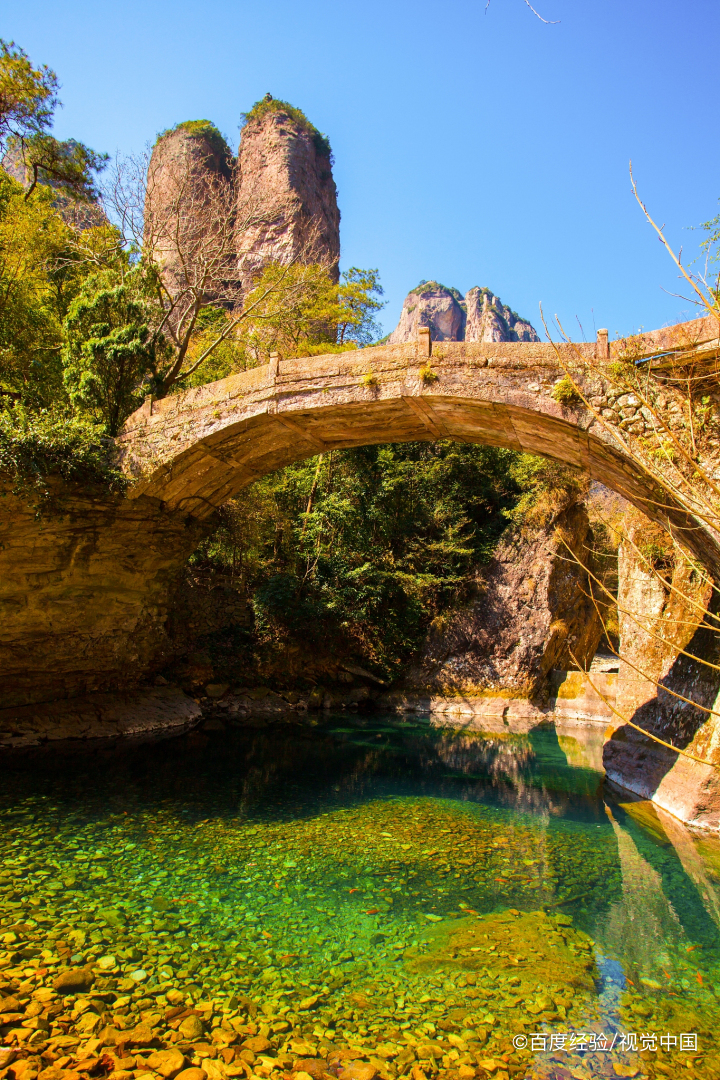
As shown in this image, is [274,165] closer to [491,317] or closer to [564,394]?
[564,394]

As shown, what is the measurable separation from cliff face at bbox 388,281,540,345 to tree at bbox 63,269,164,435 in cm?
8831

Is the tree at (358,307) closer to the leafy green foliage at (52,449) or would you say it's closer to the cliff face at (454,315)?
the leafy green foliage at (52,449)

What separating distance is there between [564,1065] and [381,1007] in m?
1.04

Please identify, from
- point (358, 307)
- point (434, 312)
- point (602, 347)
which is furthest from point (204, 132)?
point (434, 312)

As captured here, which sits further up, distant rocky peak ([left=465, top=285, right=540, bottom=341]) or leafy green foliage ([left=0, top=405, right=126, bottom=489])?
distant rocky peak ([left=465, top=285, right=540, bottom=341])

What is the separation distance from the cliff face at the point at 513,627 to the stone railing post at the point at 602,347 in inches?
422

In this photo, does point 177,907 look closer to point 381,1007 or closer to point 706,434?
point 381,1007

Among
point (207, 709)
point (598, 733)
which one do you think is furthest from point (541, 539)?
point (207, 709)

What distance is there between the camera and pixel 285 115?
46562 millimetres

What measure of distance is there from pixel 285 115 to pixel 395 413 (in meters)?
49.4

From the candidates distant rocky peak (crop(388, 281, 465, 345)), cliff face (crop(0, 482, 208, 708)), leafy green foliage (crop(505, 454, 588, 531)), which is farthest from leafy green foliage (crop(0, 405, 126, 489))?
distant rocky peak (crop(388, 281, 465, 345))

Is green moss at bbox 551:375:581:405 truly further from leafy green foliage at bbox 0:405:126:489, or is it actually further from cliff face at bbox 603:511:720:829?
leafy green foliage at bbox 0:405:126:489

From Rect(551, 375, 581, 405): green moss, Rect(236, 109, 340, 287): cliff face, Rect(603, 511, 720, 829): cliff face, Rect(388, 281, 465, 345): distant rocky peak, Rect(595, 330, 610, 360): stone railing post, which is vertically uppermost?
Rect(388, 281, 465, 345): distant rocky peak

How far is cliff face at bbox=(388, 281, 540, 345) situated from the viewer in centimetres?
9812
